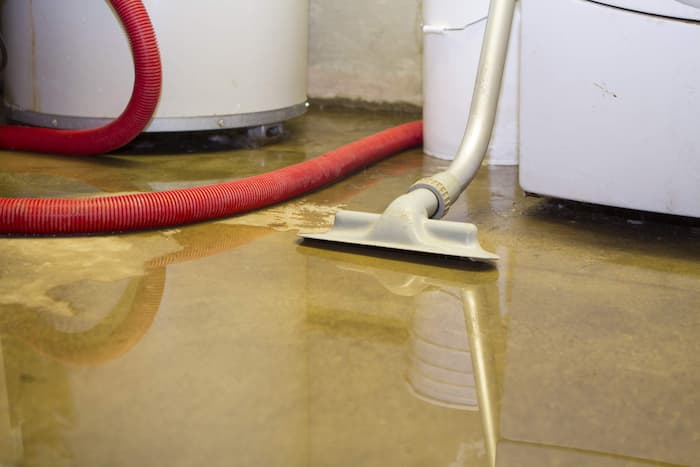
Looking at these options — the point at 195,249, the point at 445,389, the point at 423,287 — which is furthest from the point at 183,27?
the point at 445,389

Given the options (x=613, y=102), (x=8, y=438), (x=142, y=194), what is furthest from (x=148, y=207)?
(x=613, y=102)

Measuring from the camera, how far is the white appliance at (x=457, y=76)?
6.74 feet

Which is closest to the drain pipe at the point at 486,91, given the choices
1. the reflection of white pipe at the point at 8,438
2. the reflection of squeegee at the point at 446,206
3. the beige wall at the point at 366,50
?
the reflection of squeegee at the point at 446,206

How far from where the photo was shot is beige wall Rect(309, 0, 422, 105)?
3.04 meters

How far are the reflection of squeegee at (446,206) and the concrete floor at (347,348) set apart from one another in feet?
0.11

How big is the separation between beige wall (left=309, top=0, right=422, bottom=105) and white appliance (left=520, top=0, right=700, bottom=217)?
1.57 meters

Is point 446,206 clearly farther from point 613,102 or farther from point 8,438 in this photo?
point 8,438

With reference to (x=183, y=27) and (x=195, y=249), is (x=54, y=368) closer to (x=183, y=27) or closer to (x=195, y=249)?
(x=195, y=249)

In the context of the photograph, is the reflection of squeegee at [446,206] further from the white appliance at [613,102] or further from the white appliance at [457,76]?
the white appliance at [457,76]

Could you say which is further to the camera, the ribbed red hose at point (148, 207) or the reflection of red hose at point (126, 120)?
the reflection of red hose at point (126, 120)

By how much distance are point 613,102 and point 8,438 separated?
1.12m

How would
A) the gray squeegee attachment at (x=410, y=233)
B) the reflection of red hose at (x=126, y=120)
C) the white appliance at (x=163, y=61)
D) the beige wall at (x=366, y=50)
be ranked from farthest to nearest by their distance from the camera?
the beige wall at (x=366, y=50) → the white appliance at (x=163, y=61) → the reflection of red hose at (x=126, y=120) → the gray squeegee attachment at (x=410, y=233)

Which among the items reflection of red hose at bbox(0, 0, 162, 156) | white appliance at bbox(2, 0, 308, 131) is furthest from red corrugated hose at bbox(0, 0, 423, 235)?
white appliance at bbox(2, 0, 308, 131)

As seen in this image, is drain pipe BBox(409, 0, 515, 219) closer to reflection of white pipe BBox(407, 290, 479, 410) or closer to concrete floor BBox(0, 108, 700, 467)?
concrete floor BBox(0, 108, 700, 467)
